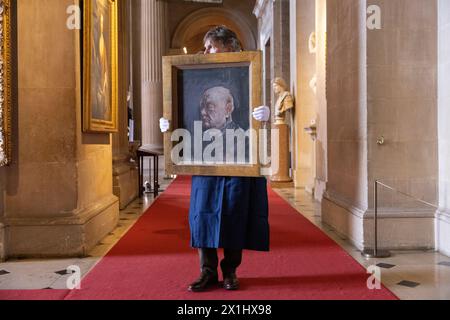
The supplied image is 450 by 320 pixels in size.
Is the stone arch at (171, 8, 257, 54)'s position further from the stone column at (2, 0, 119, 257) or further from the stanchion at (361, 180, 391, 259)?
the stanchion at (361, 180, 391, 259)

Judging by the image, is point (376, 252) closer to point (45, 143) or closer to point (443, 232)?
point (443, 232)

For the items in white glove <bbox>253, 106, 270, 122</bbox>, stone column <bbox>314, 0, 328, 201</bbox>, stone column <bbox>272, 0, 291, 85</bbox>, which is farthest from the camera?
stone column <bbox>272, 0, 291, 85</bbox>

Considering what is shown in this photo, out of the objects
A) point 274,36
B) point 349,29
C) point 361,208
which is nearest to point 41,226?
point 361,208

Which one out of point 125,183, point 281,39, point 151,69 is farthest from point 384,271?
point 151,69

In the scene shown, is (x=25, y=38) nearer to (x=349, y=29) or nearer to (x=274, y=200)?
(x=349, y=29)

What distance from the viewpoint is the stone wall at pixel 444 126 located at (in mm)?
5230

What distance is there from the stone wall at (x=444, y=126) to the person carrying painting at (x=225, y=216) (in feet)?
7.46

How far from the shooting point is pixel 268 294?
3893 millimetres

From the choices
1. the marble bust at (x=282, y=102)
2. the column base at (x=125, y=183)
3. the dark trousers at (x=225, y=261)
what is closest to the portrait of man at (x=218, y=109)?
the dark trousers at (x=225, y=261)

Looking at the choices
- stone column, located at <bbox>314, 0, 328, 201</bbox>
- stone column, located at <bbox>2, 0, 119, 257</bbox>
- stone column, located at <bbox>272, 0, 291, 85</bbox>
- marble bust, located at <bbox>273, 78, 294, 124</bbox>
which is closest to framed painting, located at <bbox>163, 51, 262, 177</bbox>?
stone column, located at <bbox>2, 0, 119, 257</bbox>

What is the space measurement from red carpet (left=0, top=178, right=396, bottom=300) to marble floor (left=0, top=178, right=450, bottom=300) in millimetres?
144

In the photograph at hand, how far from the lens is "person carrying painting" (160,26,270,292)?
396 centimetres

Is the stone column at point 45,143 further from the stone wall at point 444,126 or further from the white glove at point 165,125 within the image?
the stone wall at point 444,126

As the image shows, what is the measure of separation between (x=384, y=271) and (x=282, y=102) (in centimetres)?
828
